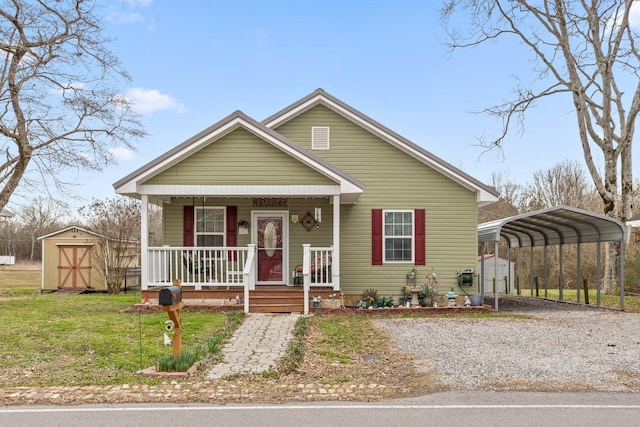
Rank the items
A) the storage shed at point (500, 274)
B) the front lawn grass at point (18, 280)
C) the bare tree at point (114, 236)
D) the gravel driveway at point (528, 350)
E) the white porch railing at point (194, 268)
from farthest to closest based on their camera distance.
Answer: the front lawn grass at point (18, 280), the storage shed at point (500, 274), the bare tree at point (114, 236), the white porch railing at point (194, 268), the gravel driveway at point (528, 350)

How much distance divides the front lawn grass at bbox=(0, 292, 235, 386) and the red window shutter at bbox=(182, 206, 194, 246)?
227 cm

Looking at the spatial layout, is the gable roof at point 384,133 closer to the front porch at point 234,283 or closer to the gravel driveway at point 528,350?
the gravel driveway at point 528,350

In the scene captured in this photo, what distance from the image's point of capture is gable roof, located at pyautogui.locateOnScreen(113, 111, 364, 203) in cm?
1343

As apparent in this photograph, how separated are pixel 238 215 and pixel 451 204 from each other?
19.0ft

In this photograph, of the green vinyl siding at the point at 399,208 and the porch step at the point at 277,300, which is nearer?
the porch step at the point at 277,300

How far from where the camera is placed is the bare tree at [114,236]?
833 inches

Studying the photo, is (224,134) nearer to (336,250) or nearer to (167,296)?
(336,250)

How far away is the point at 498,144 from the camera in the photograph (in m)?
23.3

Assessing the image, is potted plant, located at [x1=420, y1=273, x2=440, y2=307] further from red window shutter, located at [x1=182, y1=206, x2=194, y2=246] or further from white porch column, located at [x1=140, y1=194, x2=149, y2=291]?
white porch column, located at [x1=140, y1=194, x2=149, y2=291]

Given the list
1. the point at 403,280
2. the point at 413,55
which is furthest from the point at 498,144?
the point at 403,280

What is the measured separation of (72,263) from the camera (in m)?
22.4

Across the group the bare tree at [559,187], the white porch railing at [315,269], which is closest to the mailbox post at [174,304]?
the white porch railing at [315,269]

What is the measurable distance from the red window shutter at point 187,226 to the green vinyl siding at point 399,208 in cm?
408

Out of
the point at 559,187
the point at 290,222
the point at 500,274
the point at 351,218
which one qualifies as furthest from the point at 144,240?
the point at 559,187
